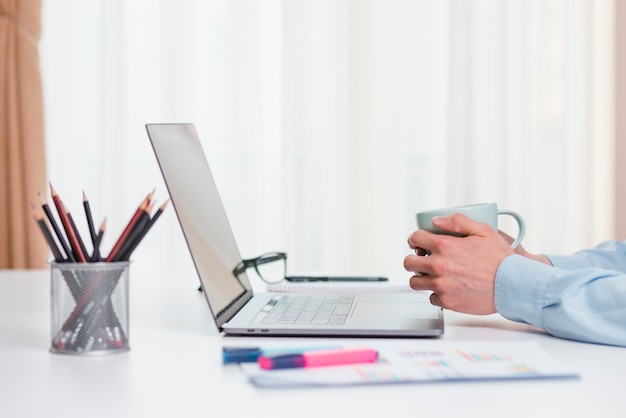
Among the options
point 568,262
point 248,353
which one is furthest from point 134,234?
point 568,262

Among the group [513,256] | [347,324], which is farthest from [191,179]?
[513,256]

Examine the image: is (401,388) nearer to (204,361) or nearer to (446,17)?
(204,361)

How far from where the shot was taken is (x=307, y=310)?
1.10m

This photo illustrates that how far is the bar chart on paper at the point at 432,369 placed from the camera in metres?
0.72

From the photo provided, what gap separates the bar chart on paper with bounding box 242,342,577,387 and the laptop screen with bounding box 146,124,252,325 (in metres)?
0.24

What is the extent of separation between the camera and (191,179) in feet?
3.79

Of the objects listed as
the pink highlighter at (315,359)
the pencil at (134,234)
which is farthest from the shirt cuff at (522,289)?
the pencil at (134,234)

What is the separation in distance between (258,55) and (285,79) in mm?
135

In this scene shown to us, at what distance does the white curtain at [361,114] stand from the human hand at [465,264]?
1.92 meters

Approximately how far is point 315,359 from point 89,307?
0.85 ft

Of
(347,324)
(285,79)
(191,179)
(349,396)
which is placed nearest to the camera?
(349,396)

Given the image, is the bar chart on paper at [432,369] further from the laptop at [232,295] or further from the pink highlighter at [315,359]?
the laptop at [232,295]

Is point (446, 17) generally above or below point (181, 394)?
Result: above

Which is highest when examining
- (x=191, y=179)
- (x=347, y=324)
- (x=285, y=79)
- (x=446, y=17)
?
(x=446, y=17)
